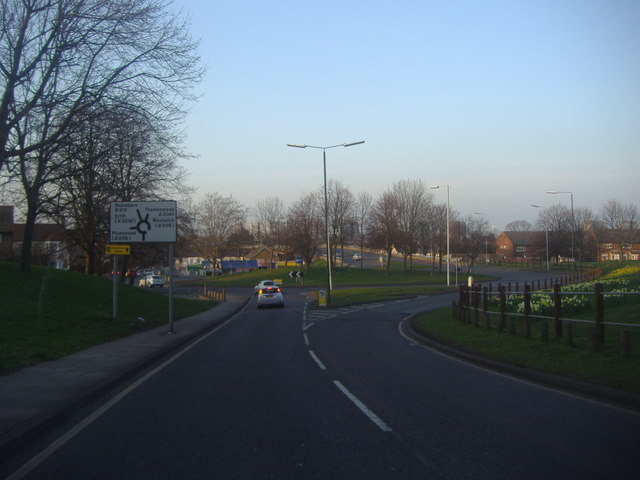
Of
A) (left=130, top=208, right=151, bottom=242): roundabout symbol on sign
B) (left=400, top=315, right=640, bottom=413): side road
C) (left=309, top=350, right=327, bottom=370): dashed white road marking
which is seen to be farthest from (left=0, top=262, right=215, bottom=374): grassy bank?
(left=400, top=315, right=640, bottom=413): side road

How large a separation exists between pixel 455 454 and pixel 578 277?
42594mm

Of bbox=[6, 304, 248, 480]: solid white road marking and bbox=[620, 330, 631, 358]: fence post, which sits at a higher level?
bbox=[620, 330, 631, 358]: fence post

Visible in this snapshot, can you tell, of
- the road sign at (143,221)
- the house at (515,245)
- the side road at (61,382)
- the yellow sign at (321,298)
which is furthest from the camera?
the house at (515,245)

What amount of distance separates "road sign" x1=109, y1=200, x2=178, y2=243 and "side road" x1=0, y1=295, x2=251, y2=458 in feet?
13.9

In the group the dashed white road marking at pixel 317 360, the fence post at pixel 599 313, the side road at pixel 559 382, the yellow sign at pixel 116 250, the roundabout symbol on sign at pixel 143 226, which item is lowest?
the dashed white road marking at pixel 317 360

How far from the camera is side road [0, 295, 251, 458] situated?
6793 millimetres

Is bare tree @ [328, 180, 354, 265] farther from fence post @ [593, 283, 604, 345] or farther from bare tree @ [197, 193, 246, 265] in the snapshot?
fence post @ [593, 283, 604, 345]

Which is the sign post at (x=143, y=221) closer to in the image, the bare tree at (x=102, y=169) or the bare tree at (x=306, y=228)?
the bare tree at (x=102, y=169)

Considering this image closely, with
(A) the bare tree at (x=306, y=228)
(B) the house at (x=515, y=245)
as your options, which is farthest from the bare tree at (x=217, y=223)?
(B) the house at (x=515, y=245)

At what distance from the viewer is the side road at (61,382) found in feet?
22.3

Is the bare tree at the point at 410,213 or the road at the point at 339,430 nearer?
the road at the point at 339,430

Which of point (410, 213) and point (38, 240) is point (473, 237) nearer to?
point (410, 213)

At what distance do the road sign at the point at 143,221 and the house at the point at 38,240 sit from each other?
19.0 meters

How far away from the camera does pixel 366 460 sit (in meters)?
5.62
